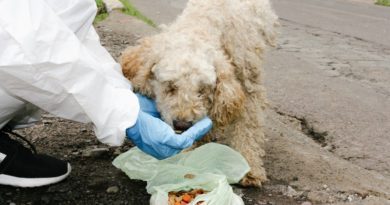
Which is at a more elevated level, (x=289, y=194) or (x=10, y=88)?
(x=10, y=88)

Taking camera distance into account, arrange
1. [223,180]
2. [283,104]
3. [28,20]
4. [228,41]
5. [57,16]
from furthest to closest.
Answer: [283,104] → [228,41] → [223,180] → [57,16] → [28,20]

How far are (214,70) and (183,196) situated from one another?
0.84 metres

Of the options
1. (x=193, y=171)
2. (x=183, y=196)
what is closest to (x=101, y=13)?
(x=193, y=171)

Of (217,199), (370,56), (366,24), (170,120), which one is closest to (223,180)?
(217,199)

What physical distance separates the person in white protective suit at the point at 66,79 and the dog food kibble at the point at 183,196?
243 millimetres

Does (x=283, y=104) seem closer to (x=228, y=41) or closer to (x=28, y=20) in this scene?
(x=228, y=41)

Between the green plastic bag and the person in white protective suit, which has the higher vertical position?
the person in white protective suit

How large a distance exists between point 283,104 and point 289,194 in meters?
2.01

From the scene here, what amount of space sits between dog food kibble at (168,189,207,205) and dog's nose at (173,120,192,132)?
373 millimetres

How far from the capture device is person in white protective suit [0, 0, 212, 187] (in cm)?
260

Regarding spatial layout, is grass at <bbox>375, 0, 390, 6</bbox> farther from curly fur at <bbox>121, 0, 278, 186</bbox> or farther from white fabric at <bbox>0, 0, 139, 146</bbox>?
white fabric at <bbox>0, 0, 139, 146</bbox>

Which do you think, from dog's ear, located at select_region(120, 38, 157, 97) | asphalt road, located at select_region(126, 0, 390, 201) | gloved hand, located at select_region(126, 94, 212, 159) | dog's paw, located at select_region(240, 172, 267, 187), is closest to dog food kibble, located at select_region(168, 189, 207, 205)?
gloved hand, located at select_region(126, 94, 212, 159)

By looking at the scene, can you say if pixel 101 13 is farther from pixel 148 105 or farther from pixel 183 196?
pixel 183 196

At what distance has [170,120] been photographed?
3.37m
